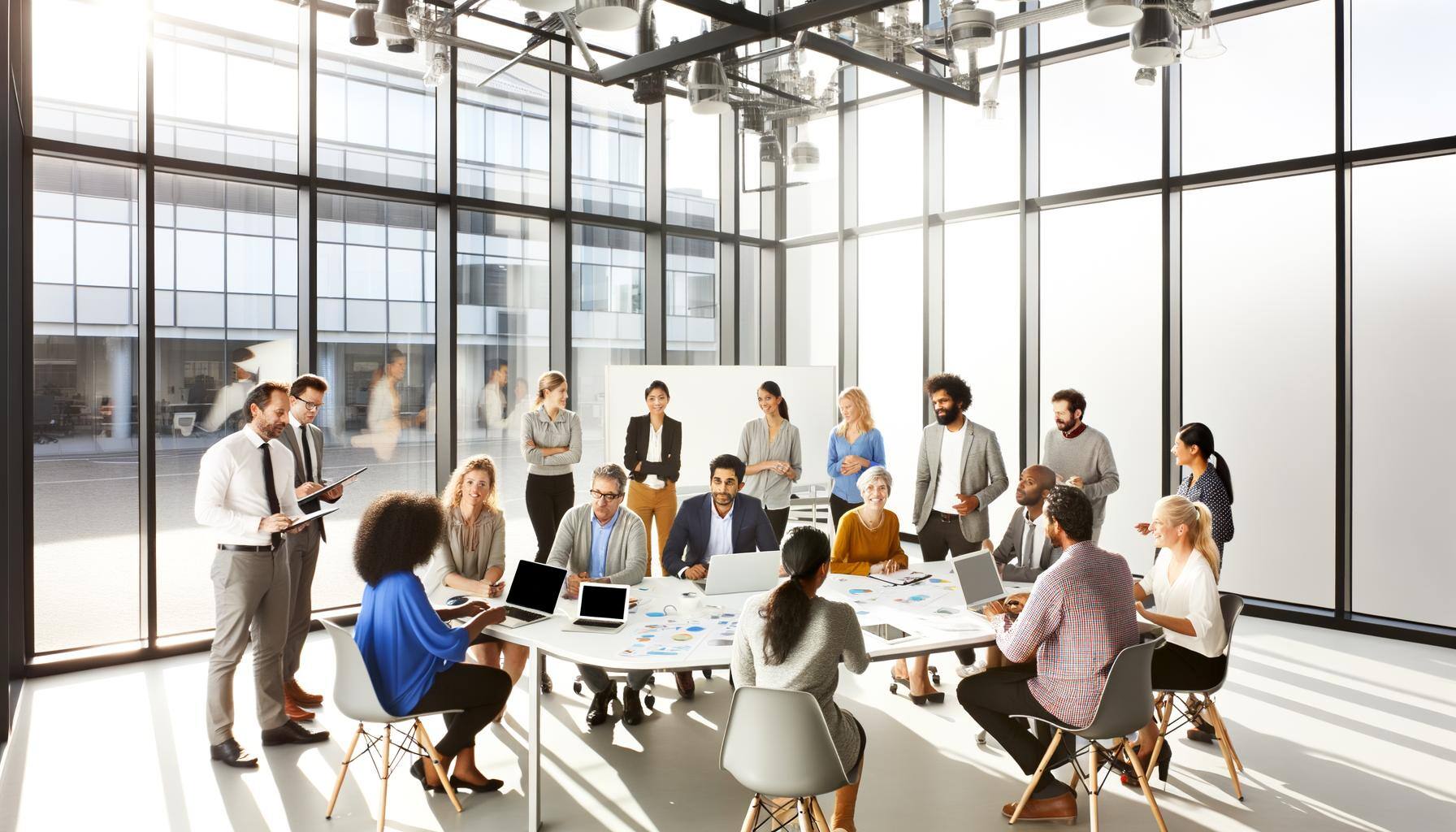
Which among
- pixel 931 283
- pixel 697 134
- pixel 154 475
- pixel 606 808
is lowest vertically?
pixel 606 808

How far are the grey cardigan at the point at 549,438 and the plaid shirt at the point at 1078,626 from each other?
3.64 meters

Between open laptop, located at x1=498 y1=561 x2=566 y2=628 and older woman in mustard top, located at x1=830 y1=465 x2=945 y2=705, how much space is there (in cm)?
157

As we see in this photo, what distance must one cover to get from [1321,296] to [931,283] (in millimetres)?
3127

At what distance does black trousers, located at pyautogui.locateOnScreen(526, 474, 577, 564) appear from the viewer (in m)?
6.35

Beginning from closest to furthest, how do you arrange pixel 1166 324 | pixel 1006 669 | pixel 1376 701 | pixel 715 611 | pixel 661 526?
pixel 1006 669
pixel 715 611
pixel 1376 701
pixel 661 526
pixel 1166 324

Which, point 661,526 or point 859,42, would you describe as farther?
point 661,526

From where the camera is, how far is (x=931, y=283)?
8523 millimetres

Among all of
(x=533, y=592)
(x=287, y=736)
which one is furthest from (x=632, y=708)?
(x=287, y=736)

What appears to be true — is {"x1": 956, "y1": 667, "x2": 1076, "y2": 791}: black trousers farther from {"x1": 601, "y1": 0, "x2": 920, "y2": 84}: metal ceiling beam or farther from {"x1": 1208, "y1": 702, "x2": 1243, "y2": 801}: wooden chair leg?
{"x1": 601, "y1": 0, "x2": 920, "y2": 84}: metal ceiling beam

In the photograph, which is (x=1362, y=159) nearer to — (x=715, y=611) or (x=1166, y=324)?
(x=1166, y=324)

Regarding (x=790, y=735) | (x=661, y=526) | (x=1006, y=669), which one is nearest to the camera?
(x=790, y=735)

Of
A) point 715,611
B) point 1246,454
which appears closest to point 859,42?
point 715,611

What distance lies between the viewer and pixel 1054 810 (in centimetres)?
369

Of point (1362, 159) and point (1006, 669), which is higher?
Answer: point (1362, 159)
